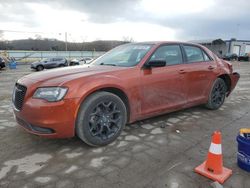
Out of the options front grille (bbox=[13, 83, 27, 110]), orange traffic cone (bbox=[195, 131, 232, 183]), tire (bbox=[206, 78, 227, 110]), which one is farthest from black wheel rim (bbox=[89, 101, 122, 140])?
tire (bbox=[206, 78, 227, 110])

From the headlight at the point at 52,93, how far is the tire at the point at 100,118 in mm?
317

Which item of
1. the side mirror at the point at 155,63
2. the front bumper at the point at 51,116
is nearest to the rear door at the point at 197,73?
the side mirror at the point at 155,63

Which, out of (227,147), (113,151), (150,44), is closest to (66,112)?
(113,151)

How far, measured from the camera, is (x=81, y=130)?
3029mm

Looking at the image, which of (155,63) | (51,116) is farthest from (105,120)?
(155,63)

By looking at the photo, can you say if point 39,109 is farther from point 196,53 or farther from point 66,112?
point 196,53

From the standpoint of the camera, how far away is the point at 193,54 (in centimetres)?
472

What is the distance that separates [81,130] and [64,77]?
0.77 m

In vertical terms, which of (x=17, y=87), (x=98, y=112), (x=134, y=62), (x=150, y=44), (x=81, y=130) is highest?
(x=150, y=44)

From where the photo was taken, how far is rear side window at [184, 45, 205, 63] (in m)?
4.56

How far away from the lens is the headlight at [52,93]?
287 centimetres

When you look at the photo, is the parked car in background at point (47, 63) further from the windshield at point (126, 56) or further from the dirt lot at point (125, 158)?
the windshield at point (126, 56)

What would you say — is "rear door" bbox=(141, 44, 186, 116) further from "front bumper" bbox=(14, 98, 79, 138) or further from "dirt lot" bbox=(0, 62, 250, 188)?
"front bumper" bbox=(14, 98, 79, 138)

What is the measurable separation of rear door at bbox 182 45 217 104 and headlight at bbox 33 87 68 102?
242 centimetres
